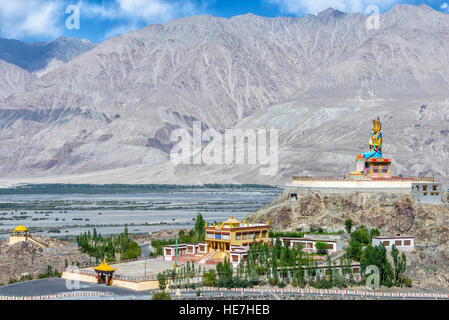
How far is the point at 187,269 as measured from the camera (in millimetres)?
61375

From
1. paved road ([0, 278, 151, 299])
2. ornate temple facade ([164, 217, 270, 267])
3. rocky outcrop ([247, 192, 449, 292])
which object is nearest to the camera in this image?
paved road ([0, 278, 151, 299])

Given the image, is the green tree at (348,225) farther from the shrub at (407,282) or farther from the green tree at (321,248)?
the shrub at (407,282)

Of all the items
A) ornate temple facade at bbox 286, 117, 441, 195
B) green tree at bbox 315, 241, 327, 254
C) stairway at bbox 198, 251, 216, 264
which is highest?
ornate temple facade at bbox 286, 117, 441, 195

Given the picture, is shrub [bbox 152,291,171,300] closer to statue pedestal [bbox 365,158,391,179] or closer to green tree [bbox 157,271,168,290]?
green tree [bbox 157,271,168,290]

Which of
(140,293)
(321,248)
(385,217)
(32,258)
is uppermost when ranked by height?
(385,217)

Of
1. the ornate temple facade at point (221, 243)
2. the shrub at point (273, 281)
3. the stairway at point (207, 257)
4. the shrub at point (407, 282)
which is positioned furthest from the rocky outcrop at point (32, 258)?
the shrub at point (407, 282)

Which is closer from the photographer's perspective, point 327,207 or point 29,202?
point 327,207

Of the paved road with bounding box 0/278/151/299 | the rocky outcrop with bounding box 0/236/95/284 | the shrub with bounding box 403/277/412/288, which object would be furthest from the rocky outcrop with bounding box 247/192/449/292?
the paved road with bounding box 0/278/151/299

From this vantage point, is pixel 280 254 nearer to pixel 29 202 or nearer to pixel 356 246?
pixel 356 246

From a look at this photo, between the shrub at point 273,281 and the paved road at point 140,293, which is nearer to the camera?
the paved road at point 140,293

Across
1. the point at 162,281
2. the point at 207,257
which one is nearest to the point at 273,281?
the point at 162,281

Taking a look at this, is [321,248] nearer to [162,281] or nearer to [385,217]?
[385,217]
